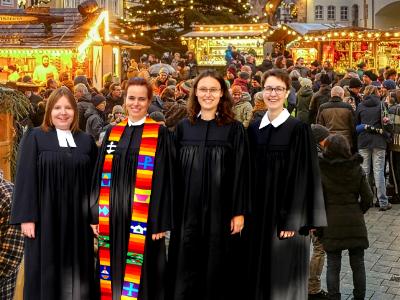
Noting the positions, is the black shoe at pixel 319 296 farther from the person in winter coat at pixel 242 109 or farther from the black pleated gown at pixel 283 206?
the person in winter coat at pixel 242 109

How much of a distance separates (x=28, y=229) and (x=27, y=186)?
1.15 ft

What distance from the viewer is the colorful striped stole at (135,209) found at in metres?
5.41

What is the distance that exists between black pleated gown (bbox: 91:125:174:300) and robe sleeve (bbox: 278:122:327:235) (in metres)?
1.00

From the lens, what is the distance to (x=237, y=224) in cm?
547

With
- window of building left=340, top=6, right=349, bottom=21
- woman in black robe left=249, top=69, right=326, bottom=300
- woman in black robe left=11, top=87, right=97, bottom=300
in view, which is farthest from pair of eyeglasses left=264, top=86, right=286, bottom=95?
window of building left=340, top=6, right=349, bottom=21

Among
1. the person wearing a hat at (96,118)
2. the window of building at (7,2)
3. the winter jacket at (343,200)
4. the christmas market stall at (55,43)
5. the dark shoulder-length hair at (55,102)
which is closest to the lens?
the dark shoulder-length hair at (55,102)

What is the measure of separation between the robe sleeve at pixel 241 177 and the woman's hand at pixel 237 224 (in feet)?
0.15

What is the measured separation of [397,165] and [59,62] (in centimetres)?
1097

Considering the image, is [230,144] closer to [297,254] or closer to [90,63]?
[297,254]

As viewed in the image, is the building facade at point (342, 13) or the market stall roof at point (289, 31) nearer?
the market stall roof at point (289, 31)

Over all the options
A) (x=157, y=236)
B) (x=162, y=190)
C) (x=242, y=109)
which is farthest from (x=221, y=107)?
(x=242, y=109)

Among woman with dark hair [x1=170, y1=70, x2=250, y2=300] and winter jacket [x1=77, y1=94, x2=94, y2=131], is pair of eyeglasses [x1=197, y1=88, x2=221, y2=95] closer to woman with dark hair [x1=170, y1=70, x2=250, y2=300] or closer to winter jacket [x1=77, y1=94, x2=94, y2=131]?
woman with dark hair [x1=170, y1=70, x2=250, y2=300]

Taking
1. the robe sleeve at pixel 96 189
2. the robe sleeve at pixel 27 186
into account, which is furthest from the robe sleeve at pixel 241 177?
the robe sleeve at pixel 27 186

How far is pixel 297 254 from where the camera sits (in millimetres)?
5559
